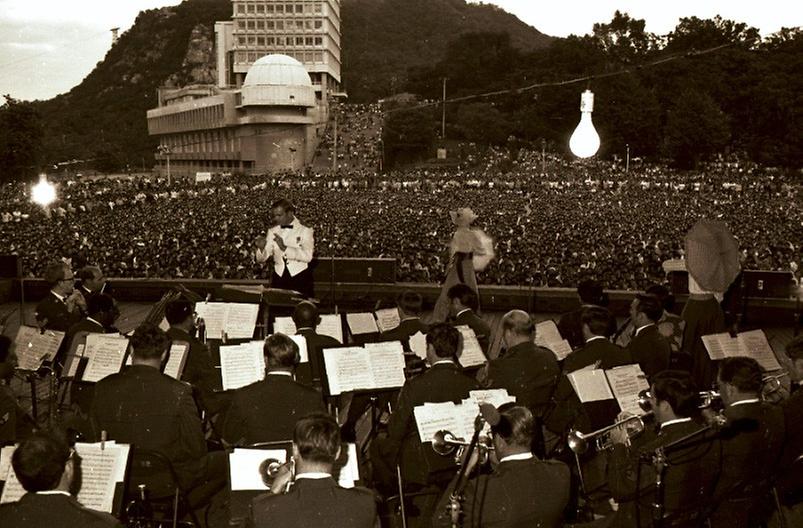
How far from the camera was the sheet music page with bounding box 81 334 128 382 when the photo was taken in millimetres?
5930

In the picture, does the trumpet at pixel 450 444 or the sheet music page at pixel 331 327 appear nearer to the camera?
the trumpet at pixel 450 444

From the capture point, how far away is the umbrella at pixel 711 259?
820 centimetres

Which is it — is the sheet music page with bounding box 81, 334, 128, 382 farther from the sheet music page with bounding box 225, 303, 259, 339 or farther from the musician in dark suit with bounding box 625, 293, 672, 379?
the musician in dark suit with bounding box 625, 293, 672, 379

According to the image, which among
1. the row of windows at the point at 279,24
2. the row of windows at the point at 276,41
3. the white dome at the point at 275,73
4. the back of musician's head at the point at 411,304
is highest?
the row of windows at the point at 279,24

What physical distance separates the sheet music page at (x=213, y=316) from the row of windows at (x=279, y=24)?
114 metres

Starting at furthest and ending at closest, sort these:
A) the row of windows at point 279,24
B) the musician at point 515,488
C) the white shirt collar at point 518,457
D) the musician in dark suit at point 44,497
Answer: the row of windows at point 279,24 → the white shirt collar at point 518,457 → the musician at point 515,488 → the musician in dark suit at point 44,497

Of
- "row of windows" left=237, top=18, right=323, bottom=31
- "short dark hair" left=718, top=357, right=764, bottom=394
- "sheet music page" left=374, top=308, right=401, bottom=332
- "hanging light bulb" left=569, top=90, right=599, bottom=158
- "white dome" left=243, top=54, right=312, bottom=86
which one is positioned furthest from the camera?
"row of windows" left=237, top=18, right=323, bottom=31

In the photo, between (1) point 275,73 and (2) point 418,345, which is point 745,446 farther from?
(1) point 275,73

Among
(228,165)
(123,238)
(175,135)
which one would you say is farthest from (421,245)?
(175,135)

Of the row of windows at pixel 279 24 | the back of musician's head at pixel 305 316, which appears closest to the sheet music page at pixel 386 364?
the back of musician's head at pixel 305 316

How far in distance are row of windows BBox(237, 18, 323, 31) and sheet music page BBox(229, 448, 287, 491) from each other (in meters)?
117

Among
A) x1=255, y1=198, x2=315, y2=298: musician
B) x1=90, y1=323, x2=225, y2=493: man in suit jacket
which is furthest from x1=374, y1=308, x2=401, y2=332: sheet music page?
x1=90, y1=323, x2=225, y2=493: man in suit jacket

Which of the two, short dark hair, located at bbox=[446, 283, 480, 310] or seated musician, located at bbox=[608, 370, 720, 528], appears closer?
seated musician, located at bbox=[608, 370, 720, 528]

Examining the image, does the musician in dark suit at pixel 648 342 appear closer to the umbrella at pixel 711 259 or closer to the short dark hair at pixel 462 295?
the umbrella at pixel 711 259
